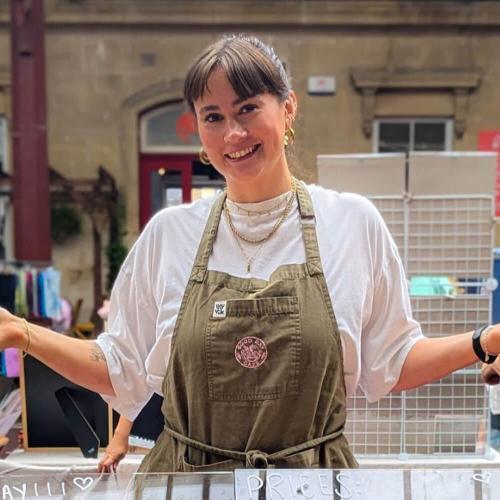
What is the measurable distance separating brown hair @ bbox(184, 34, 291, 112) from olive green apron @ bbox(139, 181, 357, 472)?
0.32 metres

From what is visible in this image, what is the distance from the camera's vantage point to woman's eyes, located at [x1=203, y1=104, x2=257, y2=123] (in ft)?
3.53

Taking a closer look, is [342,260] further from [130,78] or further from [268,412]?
[130,78]

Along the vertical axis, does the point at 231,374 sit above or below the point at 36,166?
below

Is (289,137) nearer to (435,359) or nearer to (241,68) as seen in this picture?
(241,68)

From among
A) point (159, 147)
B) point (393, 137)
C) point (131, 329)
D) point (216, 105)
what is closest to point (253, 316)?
point (131, 329)

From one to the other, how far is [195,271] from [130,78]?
485 cm

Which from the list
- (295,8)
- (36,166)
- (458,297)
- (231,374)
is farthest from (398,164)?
(36,166)

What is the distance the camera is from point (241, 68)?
3.49 ft

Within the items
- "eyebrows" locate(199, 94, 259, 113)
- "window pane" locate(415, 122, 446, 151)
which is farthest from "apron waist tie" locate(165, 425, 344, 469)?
"window pane" locate(415, 122, 446, 151)

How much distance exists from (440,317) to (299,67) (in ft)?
12.5

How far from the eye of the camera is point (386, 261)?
1.15 meters

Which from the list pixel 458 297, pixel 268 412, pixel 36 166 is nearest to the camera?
pixel 268 412

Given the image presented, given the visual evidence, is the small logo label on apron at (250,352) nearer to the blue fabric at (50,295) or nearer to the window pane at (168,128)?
the blue fabric at (50,295)

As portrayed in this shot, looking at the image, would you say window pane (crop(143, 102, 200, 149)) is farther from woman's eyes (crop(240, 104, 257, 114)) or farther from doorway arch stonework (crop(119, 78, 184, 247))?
woman's eyes (crop(240, 104, 257, 114))
